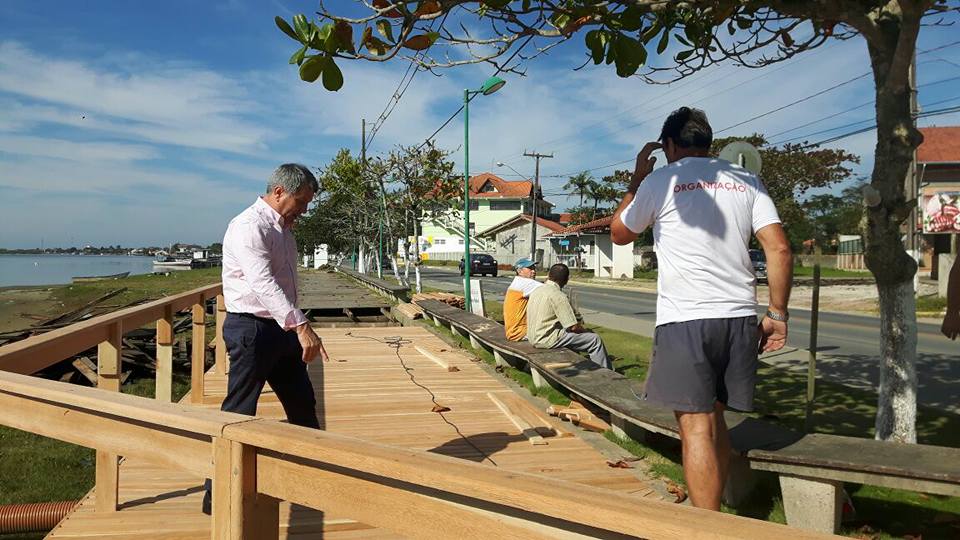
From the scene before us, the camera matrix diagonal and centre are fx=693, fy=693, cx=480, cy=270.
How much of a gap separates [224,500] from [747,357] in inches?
75.4

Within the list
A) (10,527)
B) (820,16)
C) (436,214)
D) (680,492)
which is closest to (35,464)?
(10,527)

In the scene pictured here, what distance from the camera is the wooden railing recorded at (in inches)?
44.3

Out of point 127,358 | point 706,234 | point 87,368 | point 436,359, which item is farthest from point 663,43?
point 127,358

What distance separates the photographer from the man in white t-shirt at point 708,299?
8.46ft

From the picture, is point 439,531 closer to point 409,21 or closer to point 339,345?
point 409,21

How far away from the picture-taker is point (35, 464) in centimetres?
572

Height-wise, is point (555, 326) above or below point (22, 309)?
above

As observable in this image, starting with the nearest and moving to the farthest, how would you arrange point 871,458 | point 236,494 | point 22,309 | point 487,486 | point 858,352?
point 487,486 < point 236,494 < point 871,458 < point 858,352 < point 22,309

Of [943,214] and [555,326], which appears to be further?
[943,214]

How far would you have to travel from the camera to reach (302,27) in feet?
9.80

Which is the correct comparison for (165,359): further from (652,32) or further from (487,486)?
(487,486)

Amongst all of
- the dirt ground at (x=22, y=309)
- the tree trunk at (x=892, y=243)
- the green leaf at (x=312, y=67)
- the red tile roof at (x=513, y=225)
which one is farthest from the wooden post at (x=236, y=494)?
the red tile roof at (x=513, y=225)

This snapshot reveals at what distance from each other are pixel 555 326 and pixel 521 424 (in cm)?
204

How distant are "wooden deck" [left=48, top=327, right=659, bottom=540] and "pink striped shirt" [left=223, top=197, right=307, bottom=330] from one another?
1.00 meters
